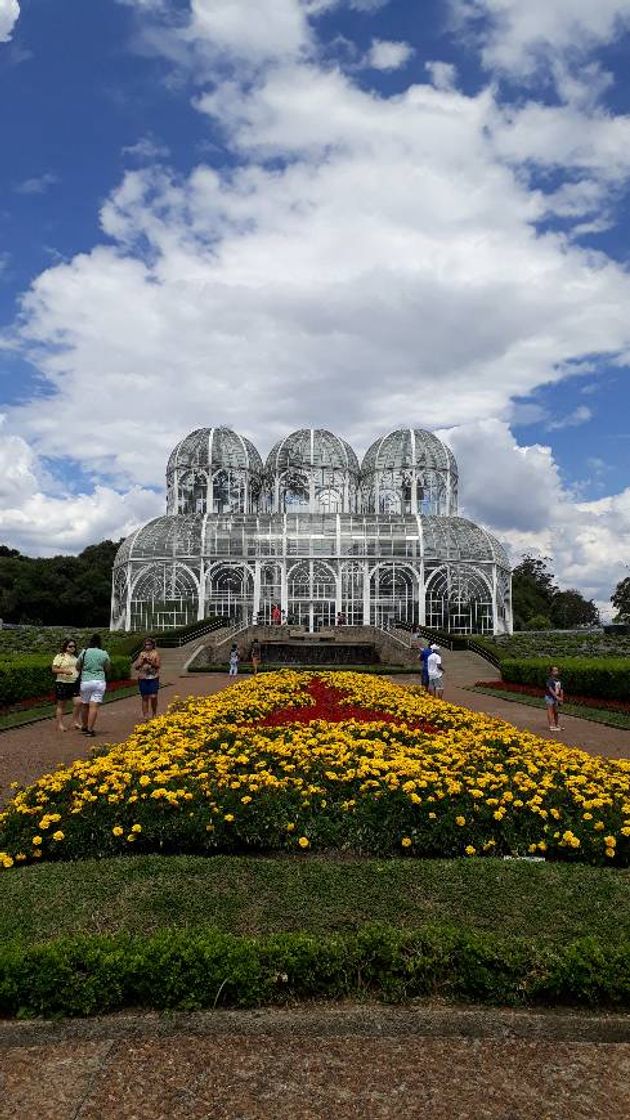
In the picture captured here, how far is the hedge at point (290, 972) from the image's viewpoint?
12.7 feet

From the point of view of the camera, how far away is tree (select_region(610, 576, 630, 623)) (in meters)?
63.3

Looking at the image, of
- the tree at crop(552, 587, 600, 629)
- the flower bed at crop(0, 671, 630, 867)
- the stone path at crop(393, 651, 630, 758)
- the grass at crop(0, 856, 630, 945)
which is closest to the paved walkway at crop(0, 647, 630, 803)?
the stone path at crop(393, 651, 630, 758)

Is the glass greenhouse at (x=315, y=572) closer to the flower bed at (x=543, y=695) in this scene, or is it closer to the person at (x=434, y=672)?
the flower bed at (x=543, y=695)

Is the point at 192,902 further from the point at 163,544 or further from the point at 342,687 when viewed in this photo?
the point at 163,544

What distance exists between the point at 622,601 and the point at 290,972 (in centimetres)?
6983

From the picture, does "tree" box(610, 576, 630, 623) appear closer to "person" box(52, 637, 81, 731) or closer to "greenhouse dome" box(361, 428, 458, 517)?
"greenhouse dome" box(361, 428, 458, 517)

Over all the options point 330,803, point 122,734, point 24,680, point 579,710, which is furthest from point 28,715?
point 579,710

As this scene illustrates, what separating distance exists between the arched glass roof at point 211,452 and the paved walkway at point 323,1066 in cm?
5044

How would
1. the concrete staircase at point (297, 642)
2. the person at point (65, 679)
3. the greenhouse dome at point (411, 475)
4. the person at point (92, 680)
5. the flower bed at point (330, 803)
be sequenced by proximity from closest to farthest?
the flower bed at point (330, 803) → the person at point (92, 680) → the person at point (65, 679) → the concrete staircase at point (297, 642) → the greenhouse dome at point (411, 475)

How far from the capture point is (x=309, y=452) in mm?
54000

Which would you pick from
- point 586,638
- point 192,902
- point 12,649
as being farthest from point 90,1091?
point 586,638

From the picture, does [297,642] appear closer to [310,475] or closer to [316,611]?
[316,611]

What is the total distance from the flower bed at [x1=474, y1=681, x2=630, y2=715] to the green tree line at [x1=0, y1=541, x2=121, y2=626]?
1733 inches

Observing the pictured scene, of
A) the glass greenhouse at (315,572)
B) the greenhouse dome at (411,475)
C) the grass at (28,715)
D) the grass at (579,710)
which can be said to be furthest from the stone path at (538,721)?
the greenhouse dome at (411,475)
